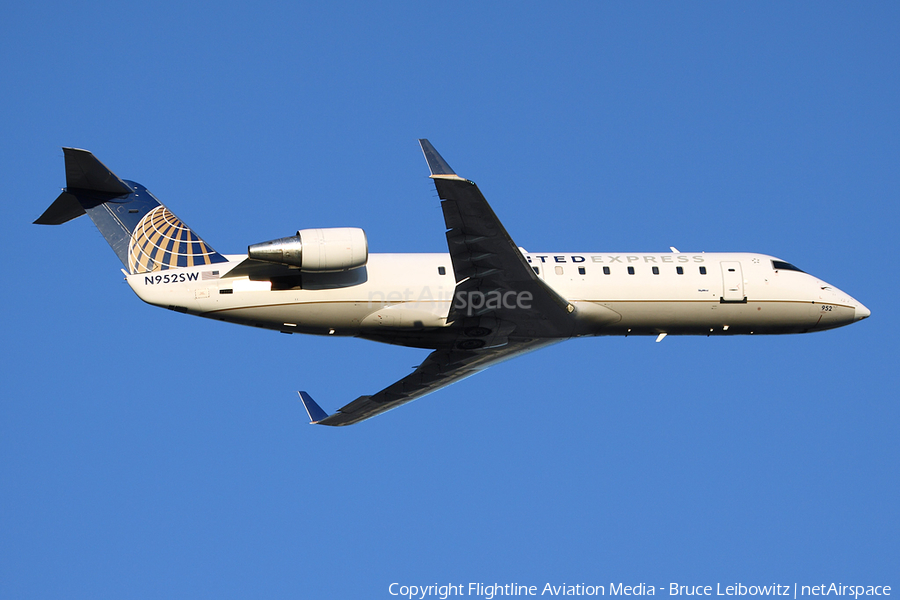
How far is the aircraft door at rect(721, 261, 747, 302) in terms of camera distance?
23609 millimetres

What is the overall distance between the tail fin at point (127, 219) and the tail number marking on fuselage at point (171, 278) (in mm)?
356

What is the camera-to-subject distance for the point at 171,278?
21.4 metres

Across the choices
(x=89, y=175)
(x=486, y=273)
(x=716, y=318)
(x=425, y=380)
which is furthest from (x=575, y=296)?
A: (x=89, y=175)

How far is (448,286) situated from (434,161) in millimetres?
3822

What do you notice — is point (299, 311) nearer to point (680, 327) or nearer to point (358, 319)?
point (358, 319)

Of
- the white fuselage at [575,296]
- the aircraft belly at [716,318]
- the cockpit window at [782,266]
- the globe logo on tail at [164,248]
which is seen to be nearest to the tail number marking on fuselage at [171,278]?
the white fuselage at [575,296]

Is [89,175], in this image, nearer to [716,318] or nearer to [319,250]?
[319,250]

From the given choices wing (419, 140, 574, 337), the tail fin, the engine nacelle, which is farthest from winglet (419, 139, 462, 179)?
the tail fin

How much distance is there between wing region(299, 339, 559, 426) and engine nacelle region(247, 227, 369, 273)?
162 inches

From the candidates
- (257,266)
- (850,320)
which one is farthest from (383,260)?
(850,320)

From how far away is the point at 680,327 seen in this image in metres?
23.5

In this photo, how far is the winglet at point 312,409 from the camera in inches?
1013

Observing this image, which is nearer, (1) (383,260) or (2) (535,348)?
(1) (383,260)

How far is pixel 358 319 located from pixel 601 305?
6.04m
